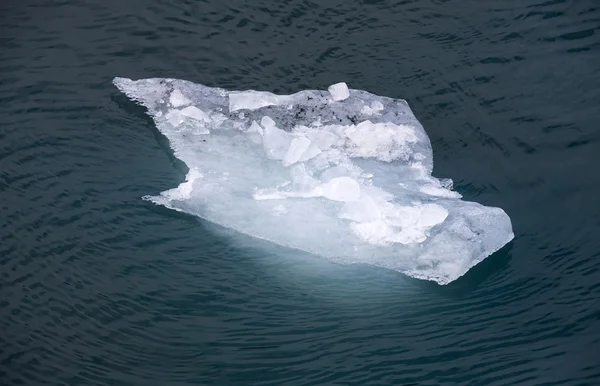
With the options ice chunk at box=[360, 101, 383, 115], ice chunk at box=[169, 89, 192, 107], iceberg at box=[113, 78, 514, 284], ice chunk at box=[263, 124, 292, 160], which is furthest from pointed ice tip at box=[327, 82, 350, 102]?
ice chunk at box=[169, 89, 192, 107]

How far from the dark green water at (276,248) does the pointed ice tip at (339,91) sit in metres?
0.20

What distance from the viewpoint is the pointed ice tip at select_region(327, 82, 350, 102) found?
3.98 meters

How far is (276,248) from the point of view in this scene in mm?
3312

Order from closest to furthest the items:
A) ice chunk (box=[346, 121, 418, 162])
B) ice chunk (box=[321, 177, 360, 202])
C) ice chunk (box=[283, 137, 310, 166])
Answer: ice chunk (box=[321, 177, 360, 202]) → ice chunk (box=[283, 137, 310, 166]) → ice chunk (box=[346, 121, 418, 162])

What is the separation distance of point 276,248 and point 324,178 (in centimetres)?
44

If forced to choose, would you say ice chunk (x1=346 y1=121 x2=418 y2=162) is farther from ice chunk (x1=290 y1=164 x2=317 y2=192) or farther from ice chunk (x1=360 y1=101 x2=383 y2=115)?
ice chunk (x1=290 y1=164 x2=317 y2=192)

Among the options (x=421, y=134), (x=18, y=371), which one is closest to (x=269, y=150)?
(x=421, y=134)

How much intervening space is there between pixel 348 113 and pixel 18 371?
194 centimetres

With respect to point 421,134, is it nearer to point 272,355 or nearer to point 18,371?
point 272,355

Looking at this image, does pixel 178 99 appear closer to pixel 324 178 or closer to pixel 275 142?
pixel 275 142

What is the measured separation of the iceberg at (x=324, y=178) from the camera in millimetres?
3281

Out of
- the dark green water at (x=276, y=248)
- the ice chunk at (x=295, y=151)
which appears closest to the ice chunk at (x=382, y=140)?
the dark green water at (x=276, y=248)

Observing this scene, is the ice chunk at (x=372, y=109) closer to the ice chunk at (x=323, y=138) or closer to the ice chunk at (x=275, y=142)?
the ice chunk at (x=323, y=138)

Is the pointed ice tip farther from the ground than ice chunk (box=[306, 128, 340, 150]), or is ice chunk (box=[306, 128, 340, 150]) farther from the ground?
the pointed ice tip
